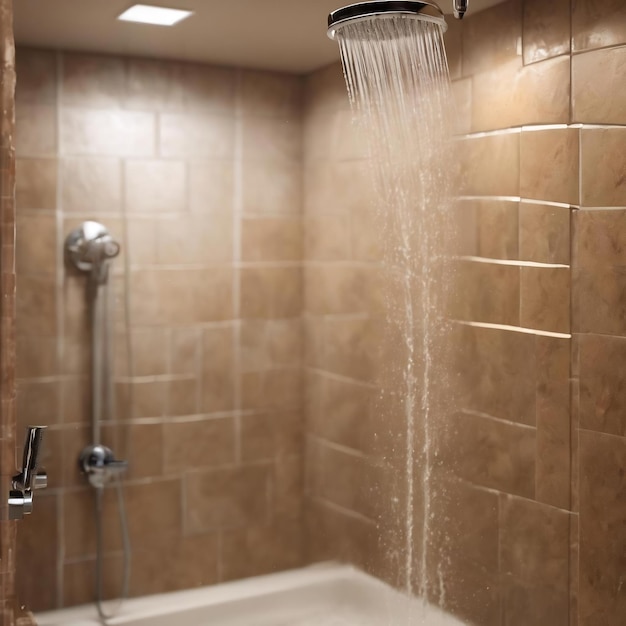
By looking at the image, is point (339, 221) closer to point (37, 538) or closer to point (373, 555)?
point (373, 555)

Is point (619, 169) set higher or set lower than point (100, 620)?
higher

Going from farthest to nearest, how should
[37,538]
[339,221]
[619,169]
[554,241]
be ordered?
[339,221], [37,538], [554,241], [619,169]

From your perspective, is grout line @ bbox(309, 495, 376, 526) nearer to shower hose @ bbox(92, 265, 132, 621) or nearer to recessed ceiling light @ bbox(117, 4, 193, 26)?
shower hose @ bbox(92, 265, 132, 621)

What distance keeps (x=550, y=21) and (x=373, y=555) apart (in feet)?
3.80

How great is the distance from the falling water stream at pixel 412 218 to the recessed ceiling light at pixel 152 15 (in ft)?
1.09

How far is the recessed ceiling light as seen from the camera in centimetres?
170

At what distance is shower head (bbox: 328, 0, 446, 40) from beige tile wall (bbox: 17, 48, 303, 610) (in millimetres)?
437

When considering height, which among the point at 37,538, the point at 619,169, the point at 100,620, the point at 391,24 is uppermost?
the point at 391,24

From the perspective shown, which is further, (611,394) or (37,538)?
(37,538)

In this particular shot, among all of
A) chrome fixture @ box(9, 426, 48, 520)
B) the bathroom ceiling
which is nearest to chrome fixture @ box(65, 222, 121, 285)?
the bathroom ceiling

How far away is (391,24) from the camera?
156 centimetres

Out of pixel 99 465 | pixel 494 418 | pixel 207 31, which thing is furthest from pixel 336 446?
pixel 207 31

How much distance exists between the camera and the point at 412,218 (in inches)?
70.4

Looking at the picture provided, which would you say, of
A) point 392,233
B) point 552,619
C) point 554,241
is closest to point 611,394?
point 554,241
